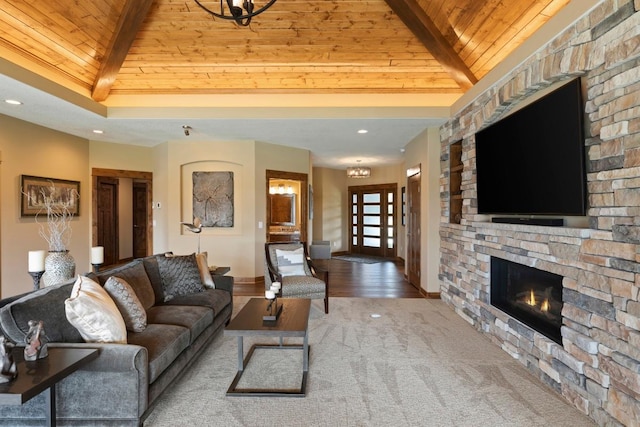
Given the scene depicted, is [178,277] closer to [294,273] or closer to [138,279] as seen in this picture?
[138,279]

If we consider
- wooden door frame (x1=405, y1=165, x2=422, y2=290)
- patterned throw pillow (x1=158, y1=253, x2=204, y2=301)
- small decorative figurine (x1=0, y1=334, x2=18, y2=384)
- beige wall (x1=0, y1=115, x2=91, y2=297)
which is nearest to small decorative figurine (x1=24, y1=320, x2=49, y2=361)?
small decorative figurine (x1=0, y1=334, x2=18, y2=384)

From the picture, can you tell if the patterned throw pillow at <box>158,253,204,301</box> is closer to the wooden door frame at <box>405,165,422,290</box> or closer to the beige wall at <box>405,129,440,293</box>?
the beige wall at <box>405,129,440,293</box>

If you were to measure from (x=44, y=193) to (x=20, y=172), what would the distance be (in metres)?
0.47

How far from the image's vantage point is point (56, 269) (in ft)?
10.8

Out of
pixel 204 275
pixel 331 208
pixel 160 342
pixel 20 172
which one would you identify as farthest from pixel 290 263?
pixel 331 208

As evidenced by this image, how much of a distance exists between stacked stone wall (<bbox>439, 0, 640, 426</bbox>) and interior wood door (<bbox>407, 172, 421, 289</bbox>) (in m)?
2.81

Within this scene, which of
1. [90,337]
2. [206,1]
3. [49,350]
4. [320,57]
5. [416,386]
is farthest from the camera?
[320,57]

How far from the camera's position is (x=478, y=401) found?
2.52m

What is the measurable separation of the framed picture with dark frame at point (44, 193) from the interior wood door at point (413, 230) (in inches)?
219

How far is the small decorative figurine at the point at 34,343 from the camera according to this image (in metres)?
1.87

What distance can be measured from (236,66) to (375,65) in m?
1.88

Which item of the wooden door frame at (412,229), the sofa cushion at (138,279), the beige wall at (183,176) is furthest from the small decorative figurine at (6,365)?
the wooden door frame at (412,229)

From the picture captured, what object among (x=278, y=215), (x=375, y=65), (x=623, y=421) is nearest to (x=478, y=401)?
(x=623, y=421)

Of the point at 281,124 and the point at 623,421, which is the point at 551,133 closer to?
the point at 623,421
